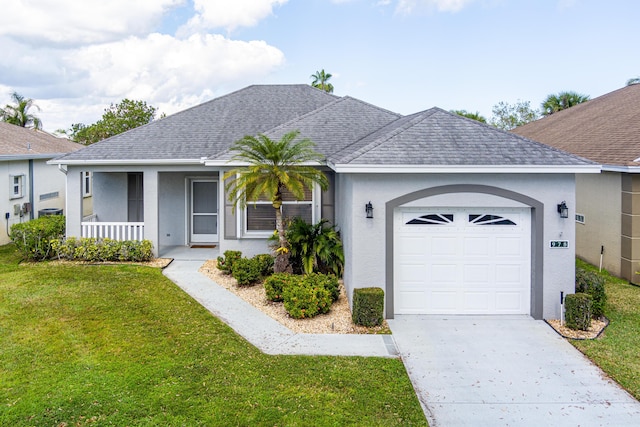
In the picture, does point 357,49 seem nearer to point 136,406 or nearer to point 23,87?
point 136,406

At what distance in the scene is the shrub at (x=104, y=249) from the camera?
13164 mm

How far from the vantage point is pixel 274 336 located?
7805 mm

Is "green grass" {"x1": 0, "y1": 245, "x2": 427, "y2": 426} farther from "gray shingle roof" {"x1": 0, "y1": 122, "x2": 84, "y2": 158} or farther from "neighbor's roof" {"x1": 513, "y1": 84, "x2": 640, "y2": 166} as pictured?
"gray shingle roof" {"x1": 0, "y1": 122, "x2": 84, "y2": 158}

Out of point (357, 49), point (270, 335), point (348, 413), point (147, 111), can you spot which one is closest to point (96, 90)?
point (147, 111)

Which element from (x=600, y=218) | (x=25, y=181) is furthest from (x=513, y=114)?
(x=25, y=181)

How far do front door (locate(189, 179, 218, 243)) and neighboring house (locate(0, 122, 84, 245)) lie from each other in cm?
691

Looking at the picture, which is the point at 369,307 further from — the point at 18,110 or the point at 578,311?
the point at 18,110

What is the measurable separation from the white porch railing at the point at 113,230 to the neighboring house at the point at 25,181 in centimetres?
495

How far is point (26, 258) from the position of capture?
1373 centimetres

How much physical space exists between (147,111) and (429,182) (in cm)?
3320

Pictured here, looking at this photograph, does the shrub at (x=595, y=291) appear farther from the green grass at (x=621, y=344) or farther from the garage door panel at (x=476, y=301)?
the garage door panel at (x=476, y=301)

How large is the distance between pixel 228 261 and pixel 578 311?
7.81m

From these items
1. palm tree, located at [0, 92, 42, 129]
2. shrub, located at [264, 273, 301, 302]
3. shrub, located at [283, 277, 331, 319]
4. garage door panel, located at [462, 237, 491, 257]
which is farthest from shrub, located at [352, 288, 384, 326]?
palm tree, located at [0, 92, 42, 129]

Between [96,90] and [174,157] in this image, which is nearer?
[174,157]
